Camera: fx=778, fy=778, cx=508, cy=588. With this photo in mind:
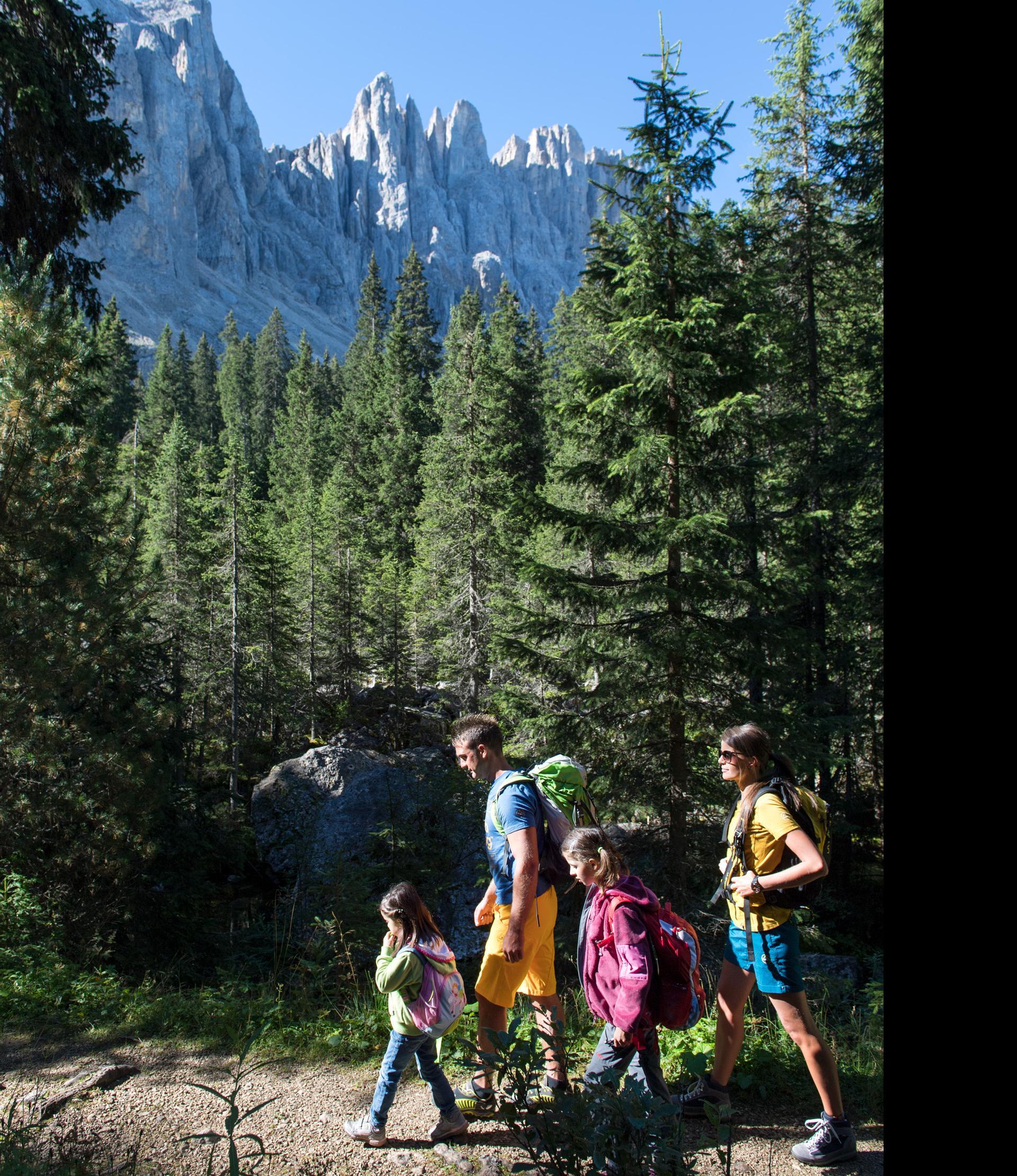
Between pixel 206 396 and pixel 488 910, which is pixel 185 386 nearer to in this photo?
pixel 206 396

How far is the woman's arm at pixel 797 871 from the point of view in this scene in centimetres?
316

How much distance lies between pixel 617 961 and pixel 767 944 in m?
0.69

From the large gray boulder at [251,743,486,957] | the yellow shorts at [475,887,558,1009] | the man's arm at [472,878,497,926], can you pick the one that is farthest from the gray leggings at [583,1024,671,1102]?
the large gray boulder at [251,743,486,957]

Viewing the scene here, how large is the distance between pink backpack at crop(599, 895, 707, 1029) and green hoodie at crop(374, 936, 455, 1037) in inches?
36.4

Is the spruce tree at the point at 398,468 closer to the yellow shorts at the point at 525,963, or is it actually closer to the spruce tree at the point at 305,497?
the spruce tree at the point at 305,497

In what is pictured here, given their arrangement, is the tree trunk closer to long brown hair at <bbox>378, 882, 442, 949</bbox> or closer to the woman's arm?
long brown hair at <bbox>378, 882, 442, 949</bbox>

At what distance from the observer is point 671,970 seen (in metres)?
3.10

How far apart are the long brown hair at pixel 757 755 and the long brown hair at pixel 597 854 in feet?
1.97

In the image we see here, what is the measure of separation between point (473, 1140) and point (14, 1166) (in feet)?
5.96

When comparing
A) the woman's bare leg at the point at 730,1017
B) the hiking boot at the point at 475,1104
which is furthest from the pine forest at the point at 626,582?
the woman's bare leg at the point at 730,1017

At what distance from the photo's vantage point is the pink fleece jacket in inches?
120

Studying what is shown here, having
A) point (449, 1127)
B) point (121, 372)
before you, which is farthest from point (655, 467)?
point (121, 372)

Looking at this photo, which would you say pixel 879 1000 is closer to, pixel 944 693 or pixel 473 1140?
pixel 473 1140

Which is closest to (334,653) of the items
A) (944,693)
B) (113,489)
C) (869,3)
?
(113,489)
